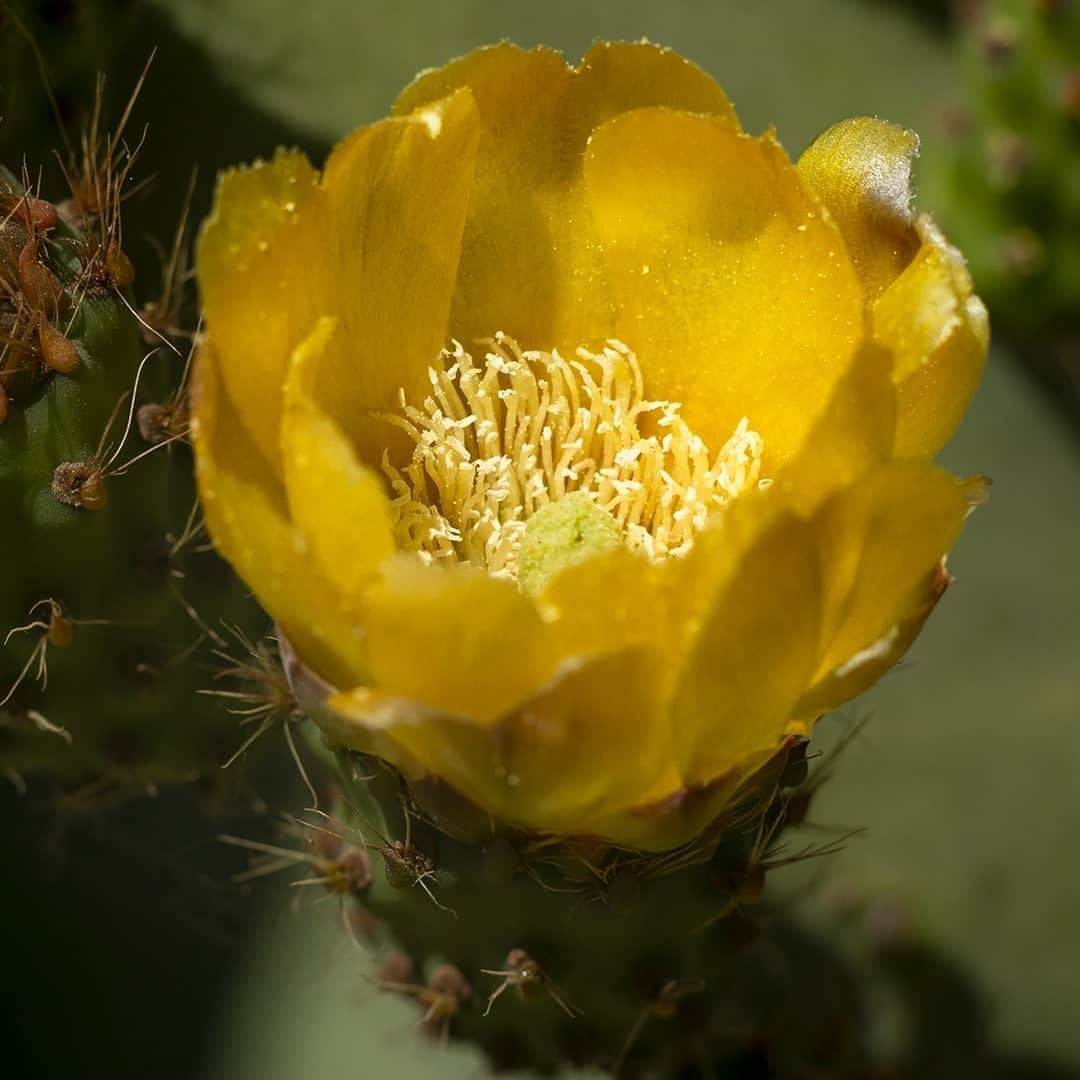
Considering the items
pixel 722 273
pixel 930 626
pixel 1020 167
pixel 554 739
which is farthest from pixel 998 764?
pixel 554 739

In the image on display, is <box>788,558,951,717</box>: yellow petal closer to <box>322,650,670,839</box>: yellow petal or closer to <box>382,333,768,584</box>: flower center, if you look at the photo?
<box>322,650,670,839</box>: yellow petal

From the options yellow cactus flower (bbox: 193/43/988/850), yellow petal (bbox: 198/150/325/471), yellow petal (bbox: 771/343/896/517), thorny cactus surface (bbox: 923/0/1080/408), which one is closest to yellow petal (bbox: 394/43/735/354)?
yellow cactus flower (bbox: 193/43/988/850)

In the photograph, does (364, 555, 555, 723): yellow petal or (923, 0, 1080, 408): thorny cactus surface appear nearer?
(364, 555, 555, 723): yellow petal

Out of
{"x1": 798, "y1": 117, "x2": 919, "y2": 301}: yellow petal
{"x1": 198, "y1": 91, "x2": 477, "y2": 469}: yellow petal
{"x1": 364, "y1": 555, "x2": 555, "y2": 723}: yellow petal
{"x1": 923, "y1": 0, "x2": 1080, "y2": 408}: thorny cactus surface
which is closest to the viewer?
{"x1": 364, "y1": 555, "x2": 555, "y2": 723}: yellow petal

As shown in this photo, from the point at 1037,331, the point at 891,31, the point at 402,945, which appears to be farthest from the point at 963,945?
the point at 891,31

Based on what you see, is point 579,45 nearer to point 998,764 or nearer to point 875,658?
point 998,764

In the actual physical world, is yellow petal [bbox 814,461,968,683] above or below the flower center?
above

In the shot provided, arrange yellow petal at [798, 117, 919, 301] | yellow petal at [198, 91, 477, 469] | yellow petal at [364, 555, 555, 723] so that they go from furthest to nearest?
yellow petal at [798, 117, 919, 301], yellow petal at [198, 91, 477, 469], yellow petal at [364, 555, 555, 723]

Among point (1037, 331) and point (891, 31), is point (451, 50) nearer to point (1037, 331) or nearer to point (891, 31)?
point (891, 31)
